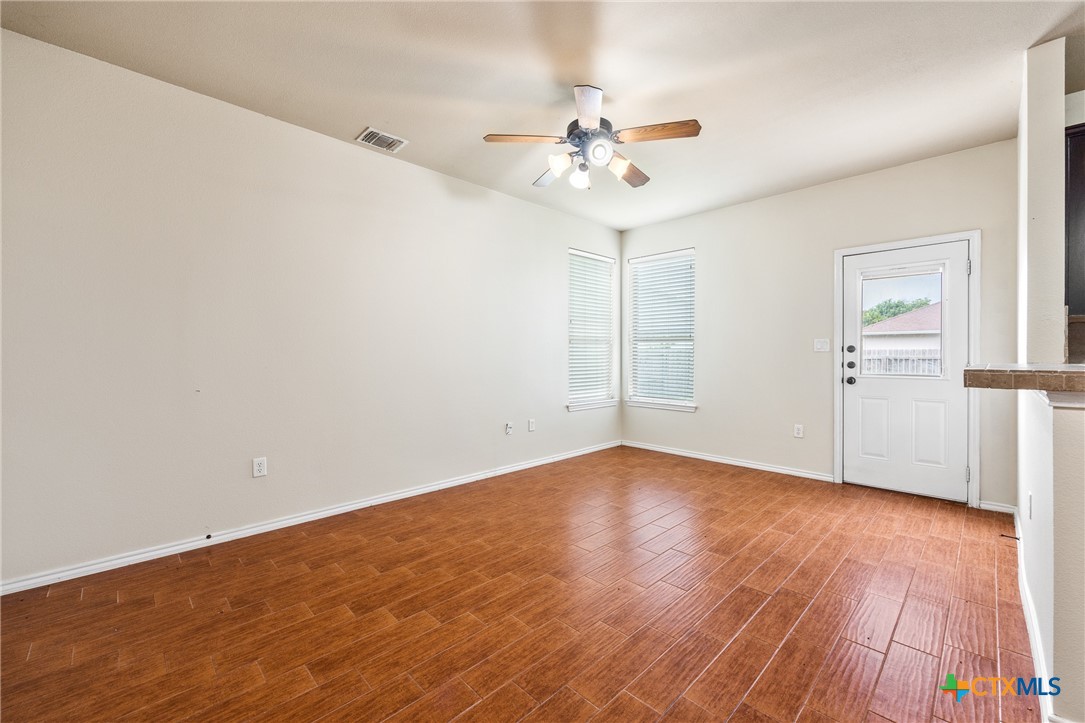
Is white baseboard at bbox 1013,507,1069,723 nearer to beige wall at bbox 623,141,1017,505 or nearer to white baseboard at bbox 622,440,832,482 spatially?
beige wall at bbox 623,141,1017,505

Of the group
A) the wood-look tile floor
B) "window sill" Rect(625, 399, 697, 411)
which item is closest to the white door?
the wood-look tile floor

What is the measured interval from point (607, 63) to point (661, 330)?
3.37 m

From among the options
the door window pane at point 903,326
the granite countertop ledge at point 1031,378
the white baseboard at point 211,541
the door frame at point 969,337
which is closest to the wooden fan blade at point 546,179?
the granite countertop ledge at point 1031,378

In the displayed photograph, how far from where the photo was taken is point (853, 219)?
3.92 metres

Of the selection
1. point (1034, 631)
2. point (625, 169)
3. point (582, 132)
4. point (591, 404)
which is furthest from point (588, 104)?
point (591, 404)

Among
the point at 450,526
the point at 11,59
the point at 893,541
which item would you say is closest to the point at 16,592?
the point at 450,526

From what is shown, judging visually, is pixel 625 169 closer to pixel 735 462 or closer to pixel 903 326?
pixel 903 326

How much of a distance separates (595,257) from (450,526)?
11.5 ft

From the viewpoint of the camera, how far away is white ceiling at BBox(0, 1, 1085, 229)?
207 centimetres

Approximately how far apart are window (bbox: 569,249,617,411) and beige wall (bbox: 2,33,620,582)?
130 cm

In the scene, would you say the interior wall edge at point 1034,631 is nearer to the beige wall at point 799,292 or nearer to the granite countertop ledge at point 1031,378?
the granite countertop ledge at point 1031,378

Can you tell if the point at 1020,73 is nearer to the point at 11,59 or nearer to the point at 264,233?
the point at 264,233

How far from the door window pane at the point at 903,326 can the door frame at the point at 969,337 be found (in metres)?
0.18

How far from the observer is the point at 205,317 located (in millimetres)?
2744
